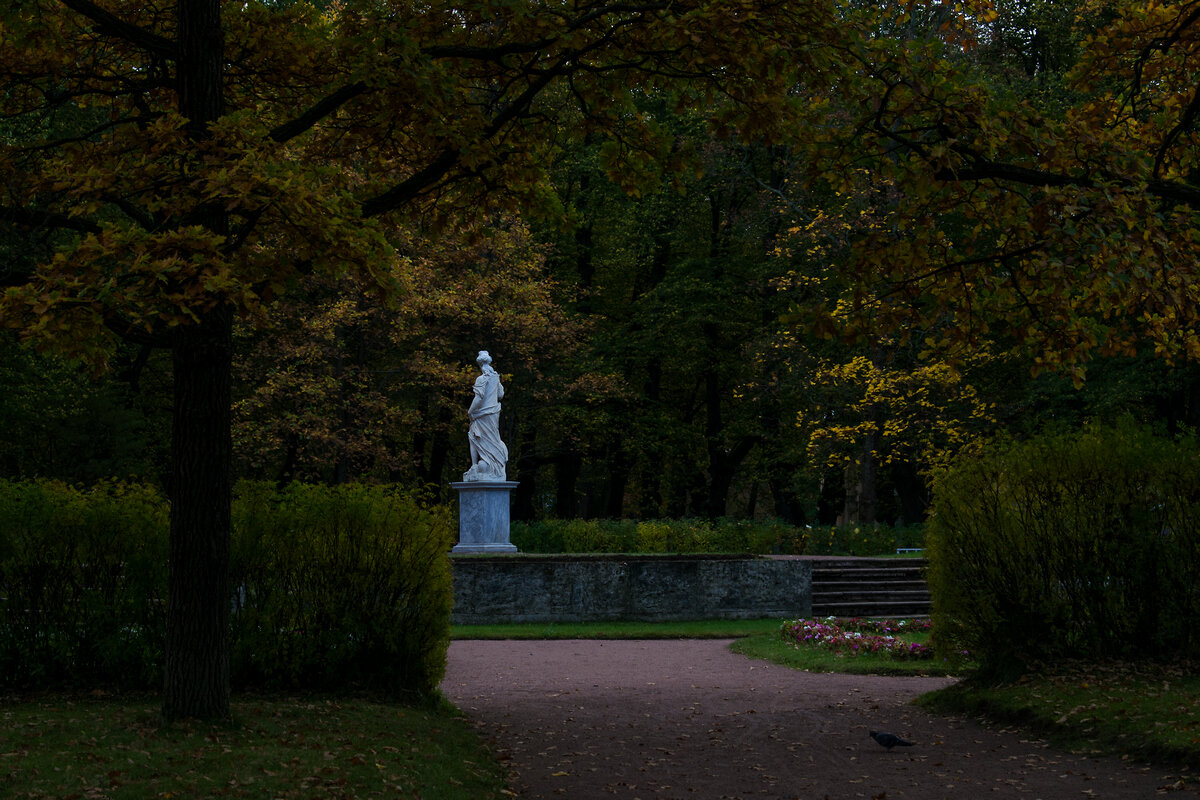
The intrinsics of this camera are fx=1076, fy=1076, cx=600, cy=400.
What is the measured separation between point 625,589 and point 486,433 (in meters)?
4.64

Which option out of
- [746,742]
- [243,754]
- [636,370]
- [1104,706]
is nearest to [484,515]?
[746,742]

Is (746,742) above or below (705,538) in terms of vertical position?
below

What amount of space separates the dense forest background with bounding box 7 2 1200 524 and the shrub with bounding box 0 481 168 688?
10671 mm

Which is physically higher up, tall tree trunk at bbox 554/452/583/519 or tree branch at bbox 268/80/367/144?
tree branch at bbox 268/80/367/144

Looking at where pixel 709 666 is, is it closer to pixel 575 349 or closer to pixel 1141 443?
pixel 1141 443

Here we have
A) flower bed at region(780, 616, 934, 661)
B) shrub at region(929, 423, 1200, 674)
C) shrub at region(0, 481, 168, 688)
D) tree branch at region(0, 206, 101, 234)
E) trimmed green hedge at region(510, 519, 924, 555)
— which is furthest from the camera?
trimmed green hedge at region(510, 519, 924, 555)

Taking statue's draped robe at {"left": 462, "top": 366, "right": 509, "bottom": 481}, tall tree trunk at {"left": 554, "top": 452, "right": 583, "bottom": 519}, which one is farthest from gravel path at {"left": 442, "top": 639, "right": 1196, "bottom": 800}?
tall tree trunk at {"left": 554, "top": 452, "right": 583, "bottom": 519}

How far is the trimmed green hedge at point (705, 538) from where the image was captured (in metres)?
25.1

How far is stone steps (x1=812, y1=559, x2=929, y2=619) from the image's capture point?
18.8 metres

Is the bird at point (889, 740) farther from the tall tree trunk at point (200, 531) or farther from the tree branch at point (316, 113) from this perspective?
the tree branch at point (316, 113)

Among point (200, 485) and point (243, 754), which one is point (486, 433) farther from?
point (243, 754)

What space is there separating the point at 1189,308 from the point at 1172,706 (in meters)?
2.89

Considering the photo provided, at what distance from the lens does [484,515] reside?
2061cm

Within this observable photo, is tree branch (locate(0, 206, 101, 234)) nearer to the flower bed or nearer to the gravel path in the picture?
the gravel path
